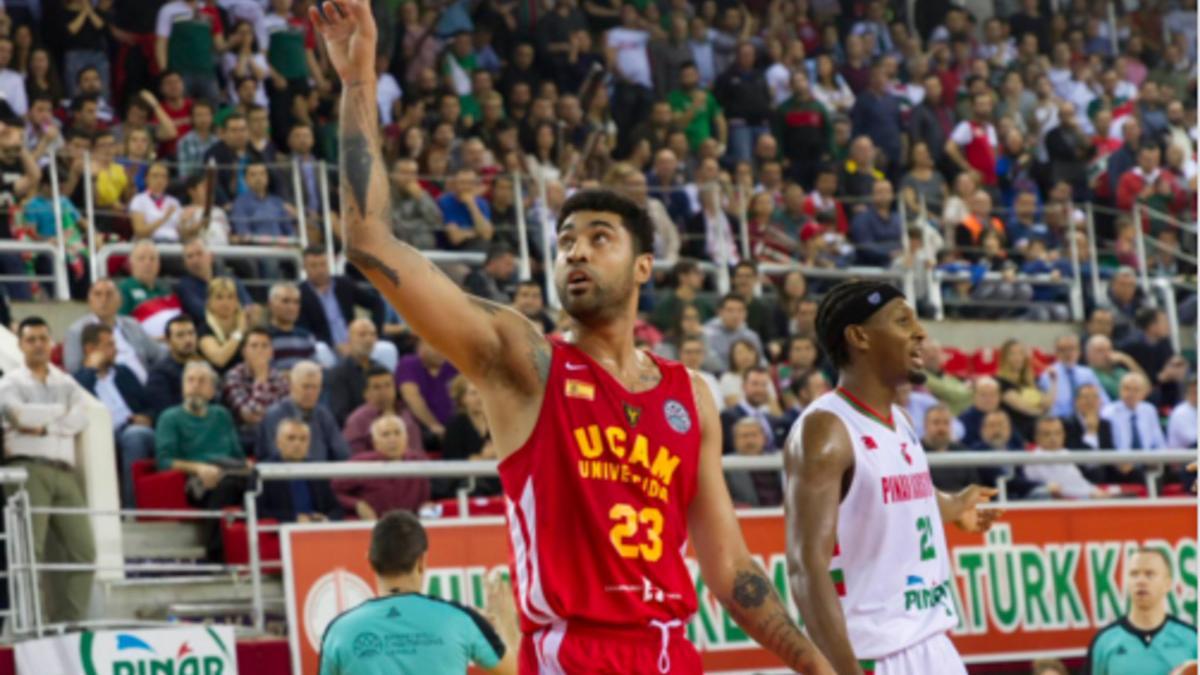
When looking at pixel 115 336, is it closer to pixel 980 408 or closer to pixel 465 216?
pixel 465 216

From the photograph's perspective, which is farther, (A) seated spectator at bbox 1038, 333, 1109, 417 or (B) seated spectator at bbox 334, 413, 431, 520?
(A) seated spectator at bbox 1038, 333, 1109, 417

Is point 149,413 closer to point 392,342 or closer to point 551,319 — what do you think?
point 392,342

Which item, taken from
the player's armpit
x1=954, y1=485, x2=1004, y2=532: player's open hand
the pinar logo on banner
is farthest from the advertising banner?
the player's armpit

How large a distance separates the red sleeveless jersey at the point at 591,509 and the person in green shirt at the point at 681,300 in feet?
36.2

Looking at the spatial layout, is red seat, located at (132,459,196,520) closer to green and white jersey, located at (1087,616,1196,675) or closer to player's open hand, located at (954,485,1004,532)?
green and white jersey, located at (1087,616,1196,675)

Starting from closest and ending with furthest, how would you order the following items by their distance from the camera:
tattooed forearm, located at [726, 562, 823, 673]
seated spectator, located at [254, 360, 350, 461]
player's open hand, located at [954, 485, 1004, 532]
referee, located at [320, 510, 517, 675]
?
tattooed forearm, located at [726, 562, 823, 673] → player's open hand, located at [954, 485, 1004, 532] → referee, located at [320, 510, 517, 675] → seated spectator, located at [254, 360, 350, 461]

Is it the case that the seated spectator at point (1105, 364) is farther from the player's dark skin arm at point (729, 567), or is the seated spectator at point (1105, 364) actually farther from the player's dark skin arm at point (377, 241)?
the player's dark skin arm at point (377, 241)

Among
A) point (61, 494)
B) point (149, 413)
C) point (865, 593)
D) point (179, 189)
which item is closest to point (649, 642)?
point (865, 593)

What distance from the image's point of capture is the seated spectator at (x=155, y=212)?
15359mm

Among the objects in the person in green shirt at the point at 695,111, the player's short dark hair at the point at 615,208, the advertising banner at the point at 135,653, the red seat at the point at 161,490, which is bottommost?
the advertising banner at the point at 135,653

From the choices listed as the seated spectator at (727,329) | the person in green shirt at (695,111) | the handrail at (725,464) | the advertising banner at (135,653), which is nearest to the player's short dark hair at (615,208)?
the handrail at (725,464)

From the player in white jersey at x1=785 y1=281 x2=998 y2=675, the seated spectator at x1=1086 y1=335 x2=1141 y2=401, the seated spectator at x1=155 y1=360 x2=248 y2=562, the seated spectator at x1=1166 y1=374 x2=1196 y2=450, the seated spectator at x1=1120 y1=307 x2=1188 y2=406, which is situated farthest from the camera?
the seated spectator at x1=1120 y1=307 x2=1188 y2=406

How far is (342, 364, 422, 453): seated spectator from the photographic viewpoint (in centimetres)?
1339

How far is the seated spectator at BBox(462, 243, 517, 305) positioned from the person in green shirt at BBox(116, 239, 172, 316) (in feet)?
8.11
